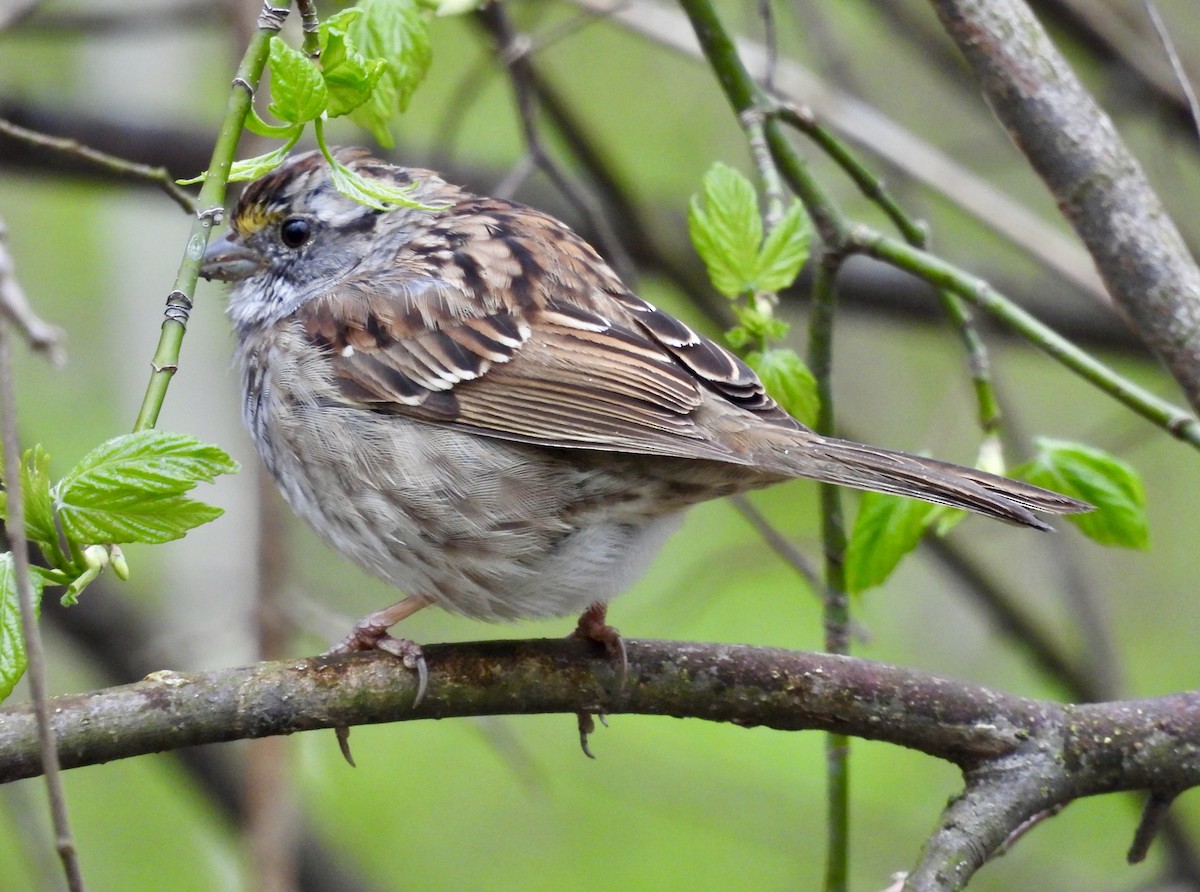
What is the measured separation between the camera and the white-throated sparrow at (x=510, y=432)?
8.20 ft

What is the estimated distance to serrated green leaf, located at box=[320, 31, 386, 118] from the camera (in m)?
1.82

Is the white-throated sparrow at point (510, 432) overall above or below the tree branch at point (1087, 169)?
below

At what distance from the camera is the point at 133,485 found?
5.56 feet

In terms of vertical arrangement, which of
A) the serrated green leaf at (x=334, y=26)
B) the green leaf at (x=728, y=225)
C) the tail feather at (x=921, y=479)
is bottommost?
the tail feather at (x=921, y=479)

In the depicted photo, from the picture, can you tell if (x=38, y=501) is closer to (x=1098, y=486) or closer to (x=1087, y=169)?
(x=1098, y=486)

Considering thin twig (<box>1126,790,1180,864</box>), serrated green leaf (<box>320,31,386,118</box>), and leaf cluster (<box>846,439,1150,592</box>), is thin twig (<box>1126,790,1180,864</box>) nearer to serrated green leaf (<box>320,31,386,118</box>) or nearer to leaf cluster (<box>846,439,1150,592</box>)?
leaf cluster (<box>846,439,1150,592</box>)

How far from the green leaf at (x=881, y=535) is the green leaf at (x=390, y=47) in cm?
106

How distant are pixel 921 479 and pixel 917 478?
0.01 meters

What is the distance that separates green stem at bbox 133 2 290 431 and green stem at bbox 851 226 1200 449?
3.98ft

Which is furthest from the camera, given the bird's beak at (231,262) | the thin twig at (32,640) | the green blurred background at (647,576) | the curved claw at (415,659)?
the green blurred background at (647,576)

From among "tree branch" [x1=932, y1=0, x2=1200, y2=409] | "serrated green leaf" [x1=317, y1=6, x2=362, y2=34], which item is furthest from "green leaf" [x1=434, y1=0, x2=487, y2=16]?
"tree branch" [x1=932, y1=0, x2=1200, y2=409]

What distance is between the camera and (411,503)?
101 inches

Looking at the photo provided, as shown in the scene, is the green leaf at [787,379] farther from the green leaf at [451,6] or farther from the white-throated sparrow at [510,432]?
the green leaf at [451,6]

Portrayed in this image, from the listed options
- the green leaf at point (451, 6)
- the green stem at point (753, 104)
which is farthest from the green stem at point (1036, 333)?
the green leaf at point (451, 6)
